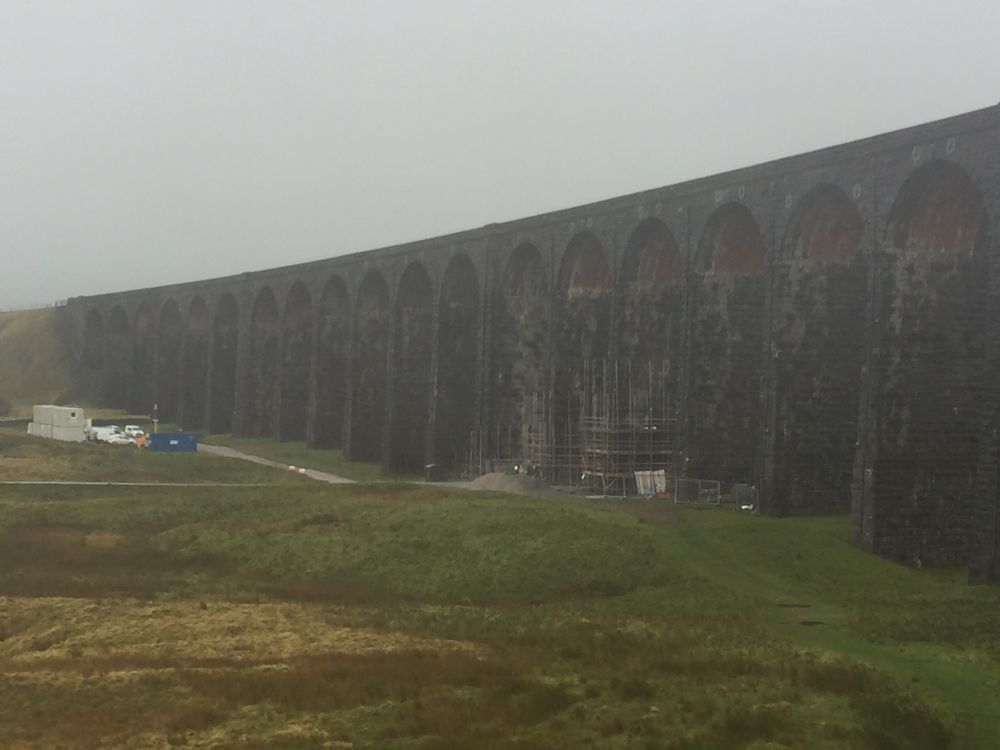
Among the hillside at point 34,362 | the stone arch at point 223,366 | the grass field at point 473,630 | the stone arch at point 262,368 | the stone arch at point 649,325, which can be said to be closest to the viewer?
the grass field at point 473,630

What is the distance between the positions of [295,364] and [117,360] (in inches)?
1210

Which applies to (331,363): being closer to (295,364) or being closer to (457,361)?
(295,364)

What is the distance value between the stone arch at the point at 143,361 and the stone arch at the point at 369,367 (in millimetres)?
30981

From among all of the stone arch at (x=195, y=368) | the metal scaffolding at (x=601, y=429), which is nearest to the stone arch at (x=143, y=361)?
the stone arch at (x=195, y=368)

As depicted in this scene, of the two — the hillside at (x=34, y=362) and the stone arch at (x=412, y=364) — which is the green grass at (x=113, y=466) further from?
the hillside at (x=34, y=362)

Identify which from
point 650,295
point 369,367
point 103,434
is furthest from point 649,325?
point 103,434

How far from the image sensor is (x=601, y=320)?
40031 millimetres

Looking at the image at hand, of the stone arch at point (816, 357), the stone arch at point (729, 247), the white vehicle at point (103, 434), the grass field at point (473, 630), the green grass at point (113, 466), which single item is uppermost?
the stone arch at point (729, 247)

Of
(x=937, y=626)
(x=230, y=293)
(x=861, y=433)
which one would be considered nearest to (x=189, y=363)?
(x=230, y=293)

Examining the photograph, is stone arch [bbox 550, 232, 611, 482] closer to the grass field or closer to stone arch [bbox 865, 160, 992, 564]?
the grass field

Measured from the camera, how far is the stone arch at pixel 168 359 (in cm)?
7844

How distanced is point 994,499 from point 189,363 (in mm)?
61000

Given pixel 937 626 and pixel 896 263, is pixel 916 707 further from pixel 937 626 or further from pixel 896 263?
pixel 896 263

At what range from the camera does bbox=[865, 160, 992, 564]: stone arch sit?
2564 centimetres
